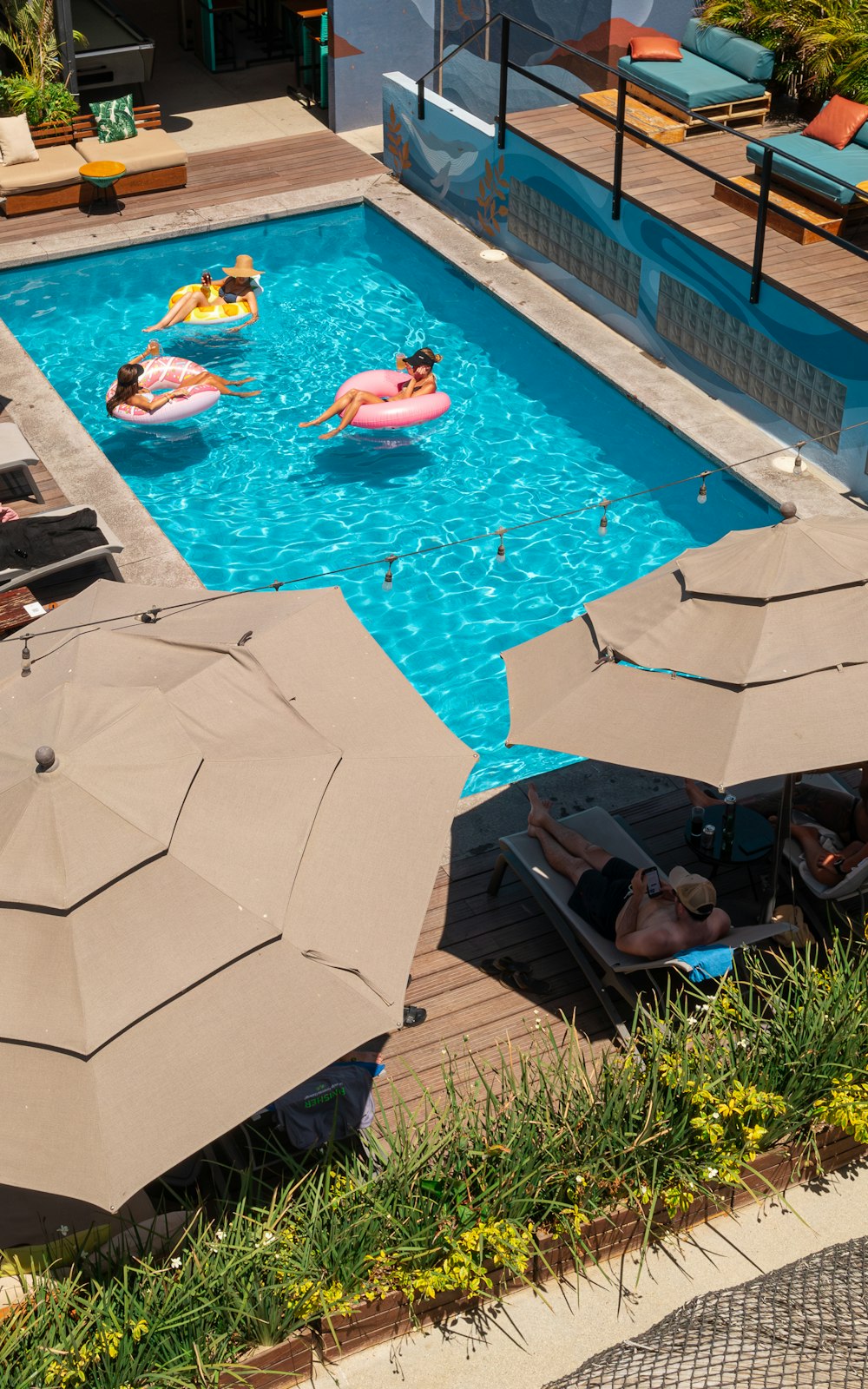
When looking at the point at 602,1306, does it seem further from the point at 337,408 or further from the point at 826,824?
the point at 337,408

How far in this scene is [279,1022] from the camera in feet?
15.0

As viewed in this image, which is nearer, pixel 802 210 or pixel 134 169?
pixel 802 210

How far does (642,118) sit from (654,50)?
1682 mm

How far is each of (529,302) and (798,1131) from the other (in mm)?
9816

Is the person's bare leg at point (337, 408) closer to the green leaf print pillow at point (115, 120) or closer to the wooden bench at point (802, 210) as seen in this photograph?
the wooden bench at point (802, 210)

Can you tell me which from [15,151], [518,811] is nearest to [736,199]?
[518,811]

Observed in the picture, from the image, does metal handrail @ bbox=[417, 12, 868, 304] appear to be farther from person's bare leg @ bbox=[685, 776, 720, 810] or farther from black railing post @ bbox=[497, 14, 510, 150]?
person's bare leg @ bbox=[685, 776, 720, 810]

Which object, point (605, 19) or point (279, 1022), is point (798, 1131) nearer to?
point (279, 1022)

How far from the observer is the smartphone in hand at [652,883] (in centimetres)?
611

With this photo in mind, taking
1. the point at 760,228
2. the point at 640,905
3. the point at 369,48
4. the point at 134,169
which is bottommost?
the point at 640,905

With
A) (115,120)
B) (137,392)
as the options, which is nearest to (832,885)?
(137,392)

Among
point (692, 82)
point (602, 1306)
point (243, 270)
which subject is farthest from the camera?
point (692, 82)

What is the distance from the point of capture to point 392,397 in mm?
11891

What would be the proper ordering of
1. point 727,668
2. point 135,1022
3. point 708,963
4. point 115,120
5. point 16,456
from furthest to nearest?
point 115,120 → point 16,456 → point 727,668 → point 708,963 → point 135,1022
